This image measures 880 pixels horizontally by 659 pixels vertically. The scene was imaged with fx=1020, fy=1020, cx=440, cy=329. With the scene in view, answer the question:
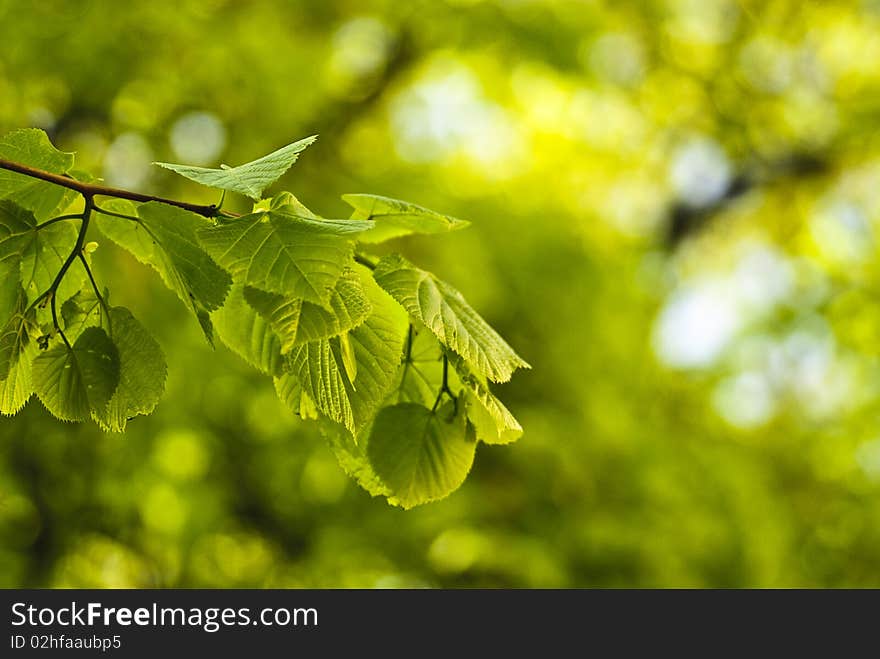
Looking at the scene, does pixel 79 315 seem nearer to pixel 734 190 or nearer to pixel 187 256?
pixel 187 256

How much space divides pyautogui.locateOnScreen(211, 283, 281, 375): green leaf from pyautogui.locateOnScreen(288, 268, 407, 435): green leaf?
9cm

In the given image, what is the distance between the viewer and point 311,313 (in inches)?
26.1

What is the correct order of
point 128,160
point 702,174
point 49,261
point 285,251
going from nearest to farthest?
point 285,251 < point 49,261 < point 128,160 < point 702,174

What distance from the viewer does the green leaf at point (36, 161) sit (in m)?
0.75

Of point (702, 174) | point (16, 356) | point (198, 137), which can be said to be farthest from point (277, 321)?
point (702, 174)

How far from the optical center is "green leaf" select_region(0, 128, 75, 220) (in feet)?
2.47

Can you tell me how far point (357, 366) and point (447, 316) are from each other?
0.24ft

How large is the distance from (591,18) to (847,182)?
10.4 ft

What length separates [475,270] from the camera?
3602mm

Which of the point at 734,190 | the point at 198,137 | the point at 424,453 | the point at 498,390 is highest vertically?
the point at 734,190

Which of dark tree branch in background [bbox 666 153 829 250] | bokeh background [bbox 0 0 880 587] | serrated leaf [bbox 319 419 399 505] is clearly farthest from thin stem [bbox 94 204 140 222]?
dark tree branch in background [bbox 666 153 829 250]

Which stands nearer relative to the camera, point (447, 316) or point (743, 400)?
point (447, 316)

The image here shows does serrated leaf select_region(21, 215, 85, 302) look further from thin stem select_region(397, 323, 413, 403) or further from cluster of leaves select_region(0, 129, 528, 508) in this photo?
thin stem select_region(397, 323, 413, 403)

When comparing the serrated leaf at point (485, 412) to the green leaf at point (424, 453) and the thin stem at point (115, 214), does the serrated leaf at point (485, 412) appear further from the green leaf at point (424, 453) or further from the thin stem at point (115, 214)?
the thin stem at point (115, 214)
